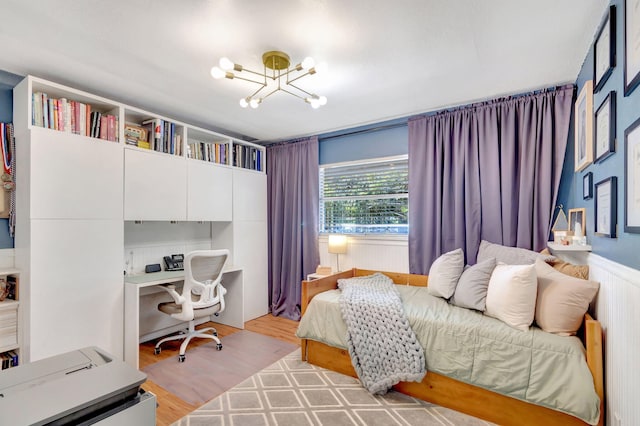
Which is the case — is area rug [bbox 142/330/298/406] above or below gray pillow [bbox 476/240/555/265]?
below

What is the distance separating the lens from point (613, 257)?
1.57m

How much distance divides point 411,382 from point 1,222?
3269mm

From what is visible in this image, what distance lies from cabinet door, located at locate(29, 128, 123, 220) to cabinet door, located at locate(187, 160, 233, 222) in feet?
2.32

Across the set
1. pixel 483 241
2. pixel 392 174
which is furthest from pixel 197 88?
pixel 483 241

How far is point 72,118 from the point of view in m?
2.50

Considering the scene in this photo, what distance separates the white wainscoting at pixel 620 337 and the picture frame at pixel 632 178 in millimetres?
200

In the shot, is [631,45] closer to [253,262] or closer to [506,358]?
[506,358]

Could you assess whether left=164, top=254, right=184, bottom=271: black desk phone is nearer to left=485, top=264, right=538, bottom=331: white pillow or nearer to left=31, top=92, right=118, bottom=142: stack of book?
left=31, top=92, right=118, bottom=142: stack of book

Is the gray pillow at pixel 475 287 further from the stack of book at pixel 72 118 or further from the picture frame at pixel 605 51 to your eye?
the stack of book at pixel 72 118

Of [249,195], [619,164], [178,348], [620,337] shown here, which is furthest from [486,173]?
[178,348]

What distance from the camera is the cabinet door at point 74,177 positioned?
2.29m


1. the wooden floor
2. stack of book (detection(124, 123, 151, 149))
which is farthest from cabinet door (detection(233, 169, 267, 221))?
the wooden floor

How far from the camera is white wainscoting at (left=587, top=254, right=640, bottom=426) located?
122cm

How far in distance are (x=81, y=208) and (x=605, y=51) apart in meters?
3.56
